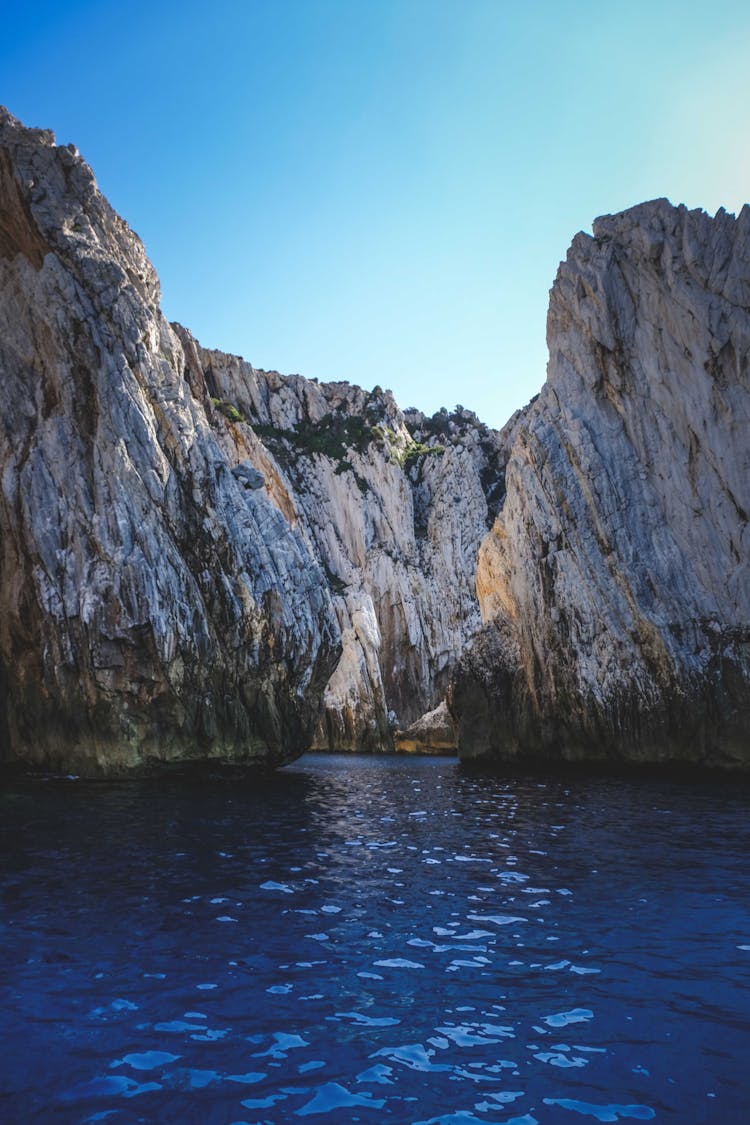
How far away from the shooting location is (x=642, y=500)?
3525cm

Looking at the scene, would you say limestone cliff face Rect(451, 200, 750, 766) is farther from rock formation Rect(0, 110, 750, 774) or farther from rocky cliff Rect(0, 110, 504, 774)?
rocky cliff Rect(0, 110, 504, 774)

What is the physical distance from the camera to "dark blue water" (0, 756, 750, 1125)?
5.56 m

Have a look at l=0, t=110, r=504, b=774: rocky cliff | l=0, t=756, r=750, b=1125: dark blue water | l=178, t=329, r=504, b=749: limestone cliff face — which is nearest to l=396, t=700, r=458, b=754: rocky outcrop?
l=178, t=329, r=504, b=749: limestone cliff face

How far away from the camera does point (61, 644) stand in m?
28.8

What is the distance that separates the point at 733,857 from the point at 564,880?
3797mm

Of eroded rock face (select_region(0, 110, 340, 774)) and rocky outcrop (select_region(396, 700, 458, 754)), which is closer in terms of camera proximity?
eroded rock face (select_region(0, 110, 340, 774))

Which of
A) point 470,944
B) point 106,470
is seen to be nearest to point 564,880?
point 470,944

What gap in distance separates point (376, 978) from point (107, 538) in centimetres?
2406

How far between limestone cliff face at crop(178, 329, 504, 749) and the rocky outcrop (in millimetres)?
1864

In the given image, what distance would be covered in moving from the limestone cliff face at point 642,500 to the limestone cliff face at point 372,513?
31.3 m

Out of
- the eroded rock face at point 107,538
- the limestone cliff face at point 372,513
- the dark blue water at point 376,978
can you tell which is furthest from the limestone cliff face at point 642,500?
the limestone cliff face at point 372,513

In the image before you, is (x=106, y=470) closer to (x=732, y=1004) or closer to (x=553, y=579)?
(x=553, y=579)

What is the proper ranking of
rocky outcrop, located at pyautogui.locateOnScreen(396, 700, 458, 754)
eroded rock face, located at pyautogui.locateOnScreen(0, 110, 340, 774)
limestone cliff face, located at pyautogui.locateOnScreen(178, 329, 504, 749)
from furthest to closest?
1. limestone cliff face, located at pyautogui.locateOnScreen(178, 329, 504, 749)
2. rocky outcrop, located at pyautogui.locateOnScreen(396, 700, 458, 754)
3. eroded rock face, located at pyautogui.locateOnScreen(0, 110, 340, 774)

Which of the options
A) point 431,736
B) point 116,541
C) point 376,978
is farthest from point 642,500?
point 431,736
